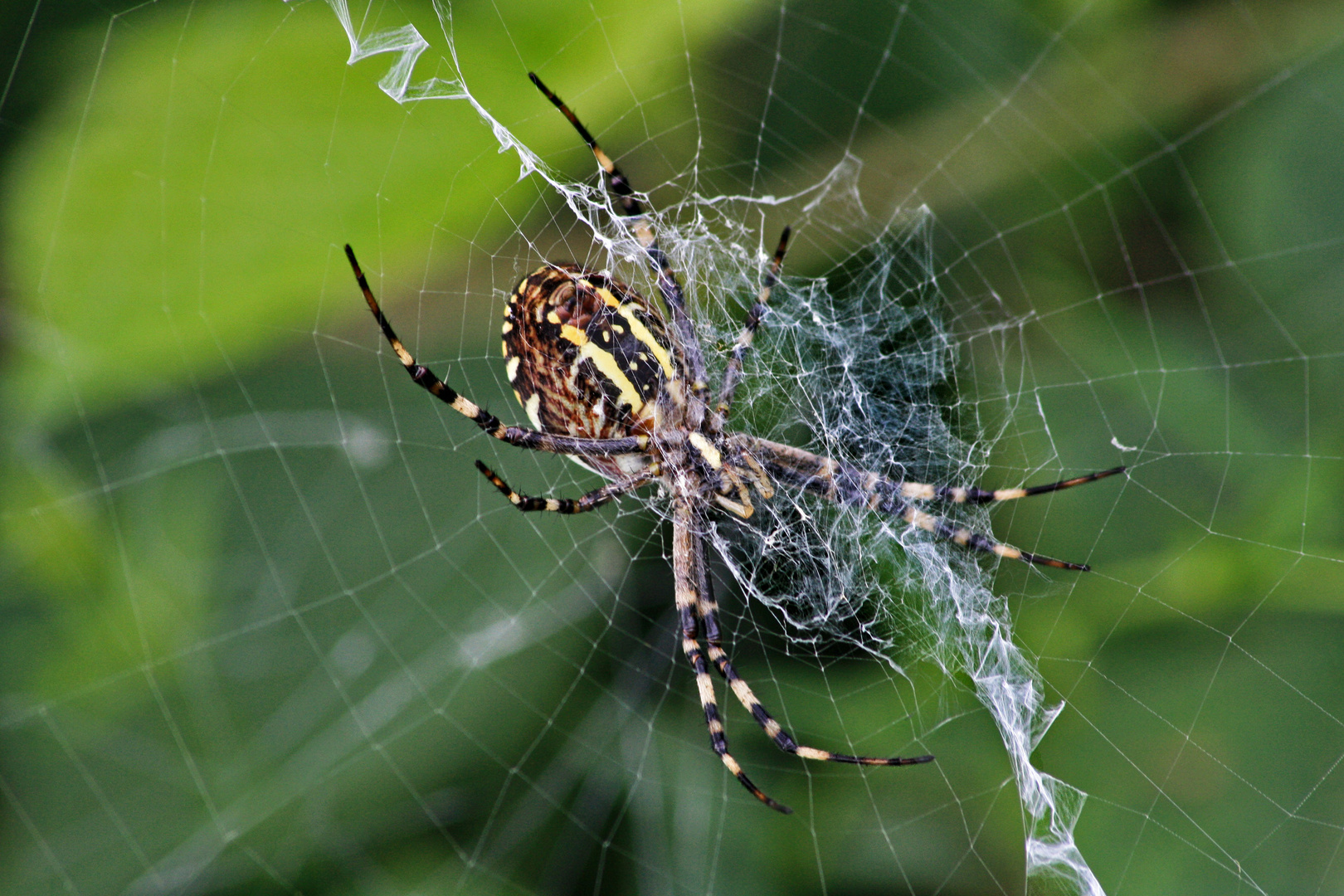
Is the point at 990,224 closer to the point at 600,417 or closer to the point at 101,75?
the point at 600,417

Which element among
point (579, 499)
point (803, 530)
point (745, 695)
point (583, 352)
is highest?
point (583, 352)

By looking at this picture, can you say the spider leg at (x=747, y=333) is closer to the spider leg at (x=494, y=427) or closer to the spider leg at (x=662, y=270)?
the spider leg at (x=662, y=270)

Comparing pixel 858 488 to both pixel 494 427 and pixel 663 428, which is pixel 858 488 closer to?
pixel 663 428

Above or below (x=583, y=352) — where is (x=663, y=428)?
below

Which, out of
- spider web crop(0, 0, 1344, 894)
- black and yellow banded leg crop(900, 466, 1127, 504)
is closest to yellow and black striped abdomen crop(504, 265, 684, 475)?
spider web crop(0, 0, 1344, 894)

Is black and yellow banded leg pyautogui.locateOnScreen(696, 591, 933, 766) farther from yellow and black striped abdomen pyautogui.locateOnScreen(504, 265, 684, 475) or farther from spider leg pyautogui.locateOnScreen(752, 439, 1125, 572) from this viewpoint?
yellow and black striped abdomen pyautogui.locateOnScreen(504, 265, 684, 475)

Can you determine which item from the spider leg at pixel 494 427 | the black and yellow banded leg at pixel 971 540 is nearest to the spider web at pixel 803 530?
the black and yellow banded leg at pixel 971 540

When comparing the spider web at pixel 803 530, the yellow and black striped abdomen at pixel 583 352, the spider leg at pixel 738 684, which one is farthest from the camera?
the spider leg at pixel 738 684

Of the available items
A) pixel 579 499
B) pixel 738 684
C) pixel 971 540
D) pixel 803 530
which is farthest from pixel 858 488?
pixel 579 499
